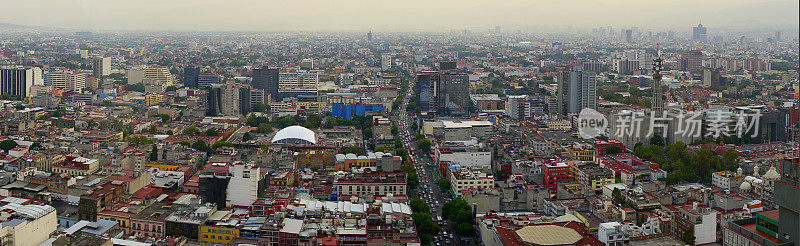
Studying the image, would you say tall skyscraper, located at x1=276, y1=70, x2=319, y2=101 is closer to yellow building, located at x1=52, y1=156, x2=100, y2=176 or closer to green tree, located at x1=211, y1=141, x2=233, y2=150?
green tree, located at x1=211, y1=141, x2=233, y2=150

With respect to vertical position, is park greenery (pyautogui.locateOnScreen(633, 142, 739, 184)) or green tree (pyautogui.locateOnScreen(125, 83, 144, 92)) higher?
green tree (pyautogui.locateOnScreen(125, 83, 144, 92))

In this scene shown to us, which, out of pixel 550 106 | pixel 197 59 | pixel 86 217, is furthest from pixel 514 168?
pixel 197 59

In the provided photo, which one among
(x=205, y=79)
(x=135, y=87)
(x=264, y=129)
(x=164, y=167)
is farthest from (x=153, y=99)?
(x=164, y=167)

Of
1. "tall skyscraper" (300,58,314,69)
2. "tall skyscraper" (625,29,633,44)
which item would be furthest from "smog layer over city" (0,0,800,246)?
"tall skyscraper" (625,29,633,44)

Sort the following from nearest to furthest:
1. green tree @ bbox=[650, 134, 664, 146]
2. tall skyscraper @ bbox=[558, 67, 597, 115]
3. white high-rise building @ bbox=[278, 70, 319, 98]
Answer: green tree @ bbox=[650, 134, 664, 146] → tall skyscraper @ bbox=[558, 67, 597, 115] → white high-rise building @ bbox=[278, 70, 319, 98]

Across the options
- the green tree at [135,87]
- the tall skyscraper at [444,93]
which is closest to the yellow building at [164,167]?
the tall skyscraper at [444,93]

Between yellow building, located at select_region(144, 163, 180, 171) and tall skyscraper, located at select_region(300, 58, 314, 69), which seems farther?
tall skyscraper, located at select_region(300, 58, 314, 69)

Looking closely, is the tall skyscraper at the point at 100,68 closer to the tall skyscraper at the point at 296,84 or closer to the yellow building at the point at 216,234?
the tall skyscraper at the point at 296,84

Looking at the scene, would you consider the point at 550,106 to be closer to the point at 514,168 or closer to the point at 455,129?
the point at 455,129
